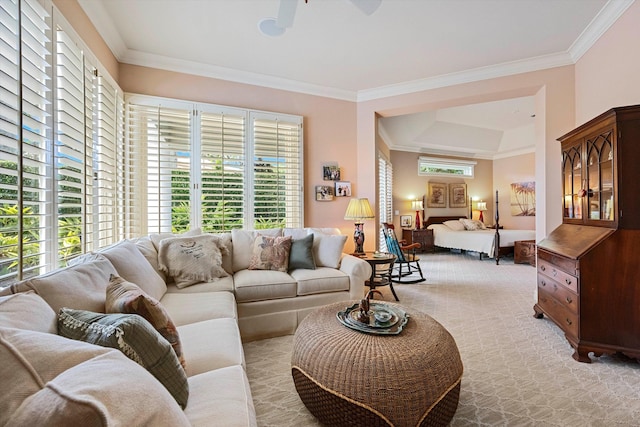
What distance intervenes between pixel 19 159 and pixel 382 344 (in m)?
2.11

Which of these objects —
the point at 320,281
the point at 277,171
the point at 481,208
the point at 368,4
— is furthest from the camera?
the point at 481,208

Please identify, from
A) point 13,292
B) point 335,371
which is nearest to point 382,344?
point 335,371

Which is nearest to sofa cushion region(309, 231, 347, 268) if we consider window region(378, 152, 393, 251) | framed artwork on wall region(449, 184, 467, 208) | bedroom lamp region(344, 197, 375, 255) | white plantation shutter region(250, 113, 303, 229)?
bedroom lamp region(344, 197, 375, 255)

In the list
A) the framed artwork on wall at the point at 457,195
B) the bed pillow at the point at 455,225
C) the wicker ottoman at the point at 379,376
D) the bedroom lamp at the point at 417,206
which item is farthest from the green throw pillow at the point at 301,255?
the framed artwork on wall at the point at 457,195

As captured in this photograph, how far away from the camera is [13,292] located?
3.47ft

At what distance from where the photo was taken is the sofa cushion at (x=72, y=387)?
48cm

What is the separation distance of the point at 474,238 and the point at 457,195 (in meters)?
2.01

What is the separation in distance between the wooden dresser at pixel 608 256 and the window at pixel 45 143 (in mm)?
3694

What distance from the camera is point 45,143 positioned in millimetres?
1694

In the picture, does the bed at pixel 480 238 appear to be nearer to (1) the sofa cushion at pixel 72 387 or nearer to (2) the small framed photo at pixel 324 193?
(2) the small framed photo at pixel 324 193

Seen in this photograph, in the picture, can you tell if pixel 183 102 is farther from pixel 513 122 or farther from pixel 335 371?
pixel 513 122

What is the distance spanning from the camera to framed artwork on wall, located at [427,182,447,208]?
7676mm

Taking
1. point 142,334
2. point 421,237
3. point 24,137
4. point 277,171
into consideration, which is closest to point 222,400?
point 142,334

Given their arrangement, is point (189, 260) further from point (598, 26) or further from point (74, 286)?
point (598, 26)
